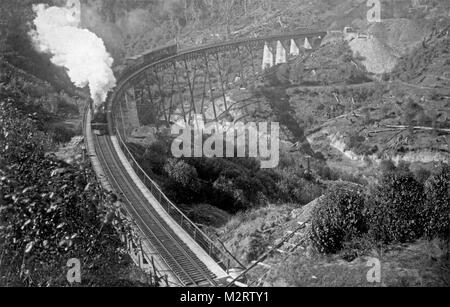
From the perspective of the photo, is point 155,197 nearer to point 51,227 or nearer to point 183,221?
point 183,221

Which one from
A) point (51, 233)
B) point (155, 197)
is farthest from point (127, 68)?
point (51, 233)

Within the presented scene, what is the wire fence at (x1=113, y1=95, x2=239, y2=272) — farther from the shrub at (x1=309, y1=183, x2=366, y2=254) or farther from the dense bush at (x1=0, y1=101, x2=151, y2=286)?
the dense bush at (x1=0, y1=101, x2=151, y2=286)

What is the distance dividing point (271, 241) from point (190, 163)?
46.8 feet

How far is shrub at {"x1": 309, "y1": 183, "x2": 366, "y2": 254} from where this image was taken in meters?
17.7

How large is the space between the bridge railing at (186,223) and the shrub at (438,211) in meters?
8.13

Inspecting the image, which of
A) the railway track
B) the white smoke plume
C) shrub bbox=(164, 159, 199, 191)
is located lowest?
the railway track

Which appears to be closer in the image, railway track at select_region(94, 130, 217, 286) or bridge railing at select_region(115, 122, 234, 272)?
railway track at select_region(94, 130, 217, 286)

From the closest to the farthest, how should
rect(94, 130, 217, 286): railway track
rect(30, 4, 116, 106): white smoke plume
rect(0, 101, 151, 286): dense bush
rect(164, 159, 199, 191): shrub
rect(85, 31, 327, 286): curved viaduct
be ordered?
1. rect(0, 101, 151, 286): dense bush
2. rect(94, 130, 217, 286): railway track
3. rect(85, 31, 327, 286): curved viaduct
4. rect(164, 159, 199, 191): shrub
5. rect(30, 4, 116, 106): white smoke plume

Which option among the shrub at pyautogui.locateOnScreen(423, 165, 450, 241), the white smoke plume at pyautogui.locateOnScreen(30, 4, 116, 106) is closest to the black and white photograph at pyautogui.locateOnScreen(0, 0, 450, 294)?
the shrub at pyautogui.locateOnScreen(423, 165, 450, 241)

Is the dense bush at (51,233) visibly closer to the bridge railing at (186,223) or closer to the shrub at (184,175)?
the bridge railing at (186,223)

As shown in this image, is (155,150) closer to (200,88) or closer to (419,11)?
(200,88)

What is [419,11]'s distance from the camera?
290 ft

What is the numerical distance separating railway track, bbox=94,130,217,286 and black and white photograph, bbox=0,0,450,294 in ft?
0.38

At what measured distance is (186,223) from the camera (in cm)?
2453
